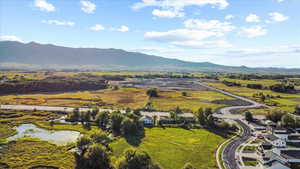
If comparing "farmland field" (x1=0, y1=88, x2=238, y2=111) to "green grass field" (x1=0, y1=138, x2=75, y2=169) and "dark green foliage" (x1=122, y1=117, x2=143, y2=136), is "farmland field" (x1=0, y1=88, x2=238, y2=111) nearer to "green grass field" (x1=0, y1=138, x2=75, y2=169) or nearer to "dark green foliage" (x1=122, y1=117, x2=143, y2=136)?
"dark green foliage" (x1=122, y1=117, x2=143, y2=136)

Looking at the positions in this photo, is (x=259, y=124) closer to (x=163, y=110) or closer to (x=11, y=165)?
(x=163, y=110)

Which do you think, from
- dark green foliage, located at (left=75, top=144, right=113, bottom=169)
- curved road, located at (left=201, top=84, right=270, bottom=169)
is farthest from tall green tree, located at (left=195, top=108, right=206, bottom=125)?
dark green foliage, located at (left=75, top=144, right=113, bottom=169)

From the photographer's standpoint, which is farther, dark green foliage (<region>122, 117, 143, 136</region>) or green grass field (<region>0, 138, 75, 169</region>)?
dark green foliage (<region>122, 117, 143, 136</region>)

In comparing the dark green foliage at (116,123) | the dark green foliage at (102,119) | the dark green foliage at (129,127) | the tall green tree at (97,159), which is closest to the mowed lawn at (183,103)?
the dark green foliage at (102,119)

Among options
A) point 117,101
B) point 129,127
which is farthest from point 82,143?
point 117,101

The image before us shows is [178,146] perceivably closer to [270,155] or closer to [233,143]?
[233,143]

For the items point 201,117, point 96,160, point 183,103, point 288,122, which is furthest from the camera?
point 183,103
